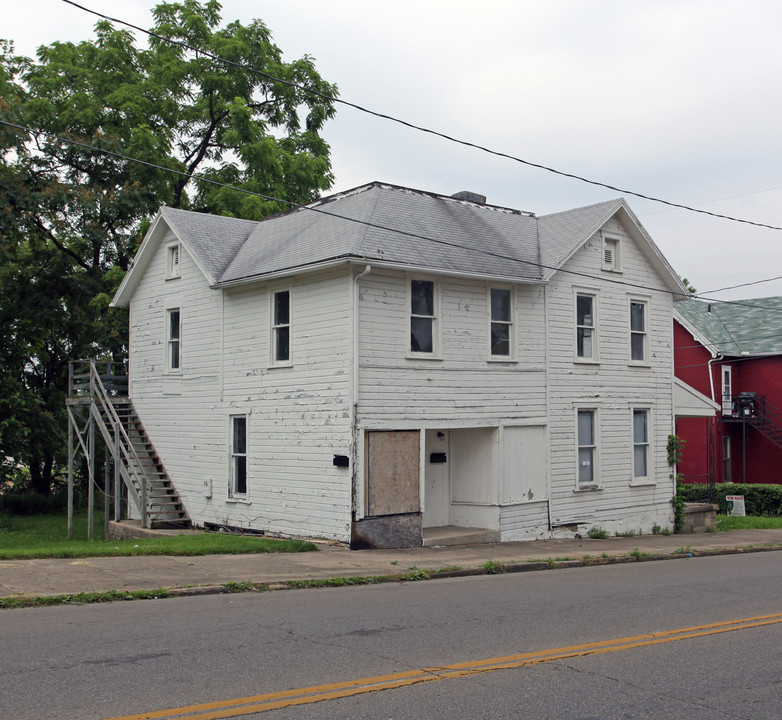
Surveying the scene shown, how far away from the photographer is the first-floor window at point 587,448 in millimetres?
22062

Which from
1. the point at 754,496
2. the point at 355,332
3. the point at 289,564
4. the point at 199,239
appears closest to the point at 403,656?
the point at 289,564

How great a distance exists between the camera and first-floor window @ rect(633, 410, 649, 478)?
23656mm

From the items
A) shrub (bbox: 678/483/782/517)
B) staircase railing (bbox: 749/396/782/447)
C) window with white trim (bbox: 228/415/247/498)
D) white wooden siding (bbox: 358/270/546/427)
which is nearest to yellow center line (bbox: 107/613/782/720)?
white wooden siding (bbox: 358/270/546/427)

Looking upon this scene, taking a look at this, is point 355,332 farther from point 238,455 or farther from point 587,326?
point 587,326

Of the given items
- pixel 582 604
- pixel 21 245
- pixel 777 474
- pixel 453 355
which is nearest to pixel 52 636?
pixel 582 604

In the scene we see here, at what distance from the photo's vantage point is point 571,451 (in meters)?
21.6

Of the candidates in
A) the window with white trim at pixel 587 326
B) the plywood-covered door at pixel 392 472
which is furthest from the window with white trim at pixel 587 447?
the plywood-covered door at pixel 392 472

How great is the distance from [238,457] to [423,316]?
5.62 m

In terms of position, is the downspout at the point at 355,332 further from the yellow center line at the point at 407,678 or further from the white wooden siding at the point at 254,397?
the yellow center line at the point at 407,678

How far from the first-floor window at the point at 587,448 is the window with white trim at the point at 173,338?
10340 millimetres

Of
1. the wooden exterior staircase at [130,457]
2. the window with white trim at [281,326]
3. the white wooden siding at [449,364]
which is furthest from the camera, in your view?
the wooden exterior staircase at [130,457]

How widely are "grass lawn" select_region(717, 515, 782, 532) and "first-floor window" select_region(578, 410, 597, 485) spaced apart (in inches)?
263

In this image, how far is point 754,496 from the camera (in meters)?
34.6

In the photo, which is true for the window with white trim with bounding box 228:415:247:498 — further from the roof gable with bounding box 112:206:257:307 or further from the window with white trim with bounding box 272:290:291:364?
the roof gable with bounding box 112:206:257:307
